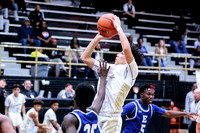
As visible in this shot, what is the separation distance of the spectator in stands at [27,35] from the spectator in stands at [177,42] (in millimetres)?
6404

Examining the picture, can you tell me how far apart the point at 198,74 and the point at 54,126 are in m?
5.20

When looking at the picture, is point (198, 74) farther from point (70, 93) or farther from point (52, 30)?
point (52, 30)

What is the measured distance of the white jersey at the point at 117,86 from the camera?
510 centimetres

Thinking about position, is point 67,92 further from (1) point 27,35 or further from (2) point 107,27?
(2) point 107,27

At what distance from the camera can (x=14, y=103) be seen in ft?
32.8

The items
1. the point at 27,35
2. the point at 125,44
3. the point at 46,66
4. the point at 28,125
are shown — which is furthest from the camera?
the point at 27,35

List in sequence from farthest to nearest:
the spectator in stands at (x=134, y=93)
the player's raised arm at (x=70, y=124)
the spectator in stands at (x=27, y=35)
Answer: the spectator in stands at (x=27, y=35) → the spectator in stands at (x=134, y=93) → the player's raised arm at (x=70, y=124)

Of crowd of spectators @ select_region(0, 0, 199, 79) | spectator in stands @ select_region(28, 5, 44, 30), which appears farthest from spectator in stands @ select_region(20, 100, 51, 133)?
spectator in stands @ select_region(28, 5, 44, 30)

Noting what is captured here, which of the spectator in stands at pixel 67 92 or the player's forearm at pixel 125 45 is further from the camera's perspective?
the spectator in stands at pixel 67 92

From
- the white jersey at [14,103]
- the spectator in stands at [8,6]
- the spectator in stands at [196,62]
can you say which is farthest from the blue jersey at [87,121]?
the spectator in stands at [196,62]

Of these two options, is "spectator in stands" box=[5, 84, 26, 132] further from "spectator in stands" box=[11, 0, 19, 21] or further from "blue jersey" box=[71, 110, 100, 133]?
"blue jersey" box=[71, 110, 100, 133]

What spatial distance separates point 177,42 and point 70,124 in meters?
14.1

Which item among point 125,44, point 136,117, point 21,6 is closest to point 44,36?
point 21,6

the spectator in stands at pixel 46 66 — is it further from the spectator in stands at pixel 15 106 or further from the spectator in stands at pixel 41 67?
the spectator in stands at pixel 15 106
